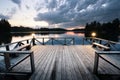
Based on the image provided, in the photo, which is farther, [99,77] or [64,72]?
[64,72]

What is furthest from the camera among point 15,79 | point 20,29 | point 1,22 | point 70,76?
point 20,29

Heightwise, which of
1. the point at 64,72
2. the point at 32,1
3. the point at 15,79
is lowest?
the point at 15,79

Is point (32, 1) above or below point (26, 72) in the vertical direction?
above

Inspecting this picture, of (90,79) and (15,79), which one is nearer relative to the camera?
(90,79)

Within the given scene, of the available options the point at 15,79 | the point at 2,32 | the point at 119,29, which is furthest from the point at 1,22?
the point at 119,29

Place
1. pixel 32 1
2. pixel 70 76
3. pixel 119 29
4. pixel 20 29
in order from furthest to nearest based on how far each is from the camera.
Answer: pixel 20 29 → pixel 119 29 → pixel 32 1 → pixel 70 76

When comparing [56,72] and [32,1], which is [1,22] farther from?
[56,72]

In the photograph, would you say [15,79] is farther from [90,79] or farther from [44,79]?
[90,79]

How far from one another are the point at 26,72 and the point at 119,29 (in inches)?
2373

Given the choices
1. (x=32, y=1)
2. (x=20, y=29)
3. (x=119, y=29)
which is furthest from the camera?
(x=20, y=29)

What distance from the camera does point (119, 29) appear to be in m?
51.2

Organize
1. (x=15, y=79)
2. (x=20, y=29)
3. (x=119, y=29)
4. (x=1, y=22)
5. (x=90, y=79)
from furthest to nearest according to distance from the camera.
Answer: (x=20, y=29), (x=119, y=29), (x=1, y=22), (x=15, y=79), (x=90, y=79)

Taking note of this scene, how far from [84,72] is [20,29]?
10964 cm

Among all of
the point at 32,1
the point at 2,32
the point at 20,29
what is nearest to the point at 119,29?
the point at 32,1
